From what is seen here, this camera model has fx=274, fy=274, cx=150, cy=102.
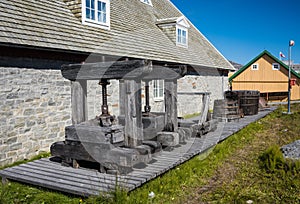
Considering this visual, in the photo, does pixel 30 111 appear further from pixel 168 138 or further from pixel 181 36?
pixel 181 36

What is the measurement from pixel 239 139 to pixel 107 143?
479 centimetres

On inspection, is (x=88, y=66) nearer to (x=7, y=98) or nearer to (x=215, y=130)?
(x=7, y=98)

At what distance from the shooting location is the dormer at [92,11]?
8.92 m

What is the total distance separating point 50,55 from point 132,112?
361 centimetres

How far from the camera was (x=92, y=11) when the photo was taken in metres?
9.47

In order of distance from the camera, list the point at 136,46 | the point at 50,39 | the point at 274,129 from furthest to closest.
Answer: the point at 136,46 < the point at 274,129 < the point at 50,39

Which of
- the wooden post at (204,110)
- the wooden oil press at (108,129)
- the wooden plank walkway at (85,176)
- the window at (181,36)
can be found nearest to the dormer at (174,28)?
the window at (181,36)

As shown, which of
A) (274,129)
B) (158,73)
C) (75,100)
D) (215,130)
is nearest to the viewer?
(75,100)

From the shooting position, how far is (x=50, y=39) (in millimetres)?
7109

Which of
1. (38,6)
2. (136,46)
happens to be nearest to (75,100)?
(38,6)

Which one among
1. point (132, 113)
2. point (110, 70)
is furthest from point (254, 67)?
point (110, 70)

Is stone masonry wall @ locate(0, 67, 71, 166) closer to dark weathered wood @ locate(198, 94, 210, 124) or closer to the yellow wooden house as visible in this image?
dark weathered wood @ locate(198, 94, 210, 124)

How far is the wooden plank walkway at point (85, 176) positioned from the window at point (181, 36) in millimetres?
9656

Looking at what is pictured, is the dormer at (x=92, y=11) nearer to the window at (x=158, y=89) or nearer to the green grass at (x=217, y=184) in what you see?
the window at (x=158, y=89)
